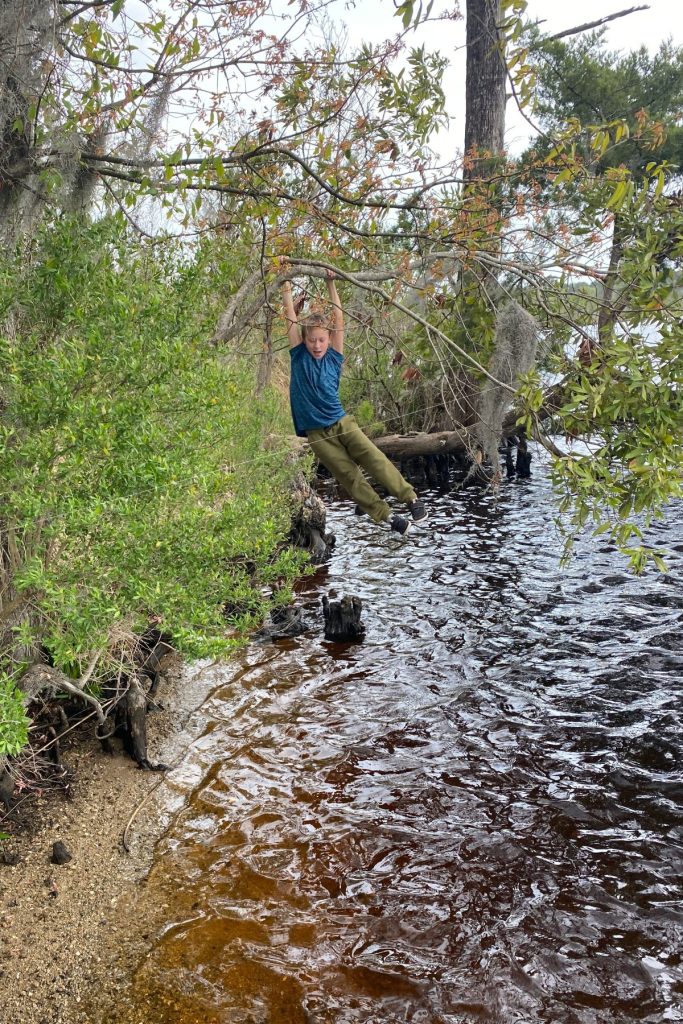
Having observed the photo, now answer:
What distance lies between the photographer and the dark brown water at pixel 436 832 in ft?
11.7

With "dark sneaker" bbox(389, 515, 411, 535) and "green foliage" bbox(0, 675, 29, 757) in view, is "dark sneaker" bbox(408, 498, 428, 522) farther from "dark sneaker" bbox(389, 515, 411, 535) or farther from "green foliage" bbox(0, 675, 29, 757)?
"green foliage" bbox(0, 675, 29, 757)

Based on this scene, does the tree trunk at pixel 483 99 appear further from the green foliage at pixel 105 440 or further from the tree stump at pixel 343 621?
the green foliage at pixel 105 440

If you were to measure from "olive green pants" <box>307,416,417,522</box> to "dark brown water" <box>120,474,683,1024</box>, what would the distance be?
1485 millimetres

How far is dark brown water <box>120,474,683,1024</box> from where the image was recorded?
11.7 ft

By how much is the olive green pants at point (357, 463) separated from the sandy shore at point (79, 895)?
8.26ft

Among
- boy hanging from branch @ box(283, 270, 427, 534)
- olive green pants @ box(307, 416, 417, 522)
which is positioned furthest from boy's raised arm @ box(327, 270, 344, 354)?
olive green pants @ box(307, 416, 417, 522)

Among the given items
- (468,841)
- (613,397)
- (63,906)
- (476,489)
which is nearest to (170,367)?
(613,397)

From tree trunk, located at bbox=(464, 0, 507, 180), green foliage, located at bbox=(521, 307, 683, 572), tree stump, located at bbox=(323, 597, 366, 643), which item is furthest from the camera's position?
tree trunk, located at bbox=(464, 0, 507, 180)

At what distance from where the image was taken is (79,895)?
408cm

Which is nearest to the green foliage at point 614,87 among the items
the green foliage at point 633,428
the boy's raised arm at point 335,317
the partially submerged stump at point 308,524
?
the partially submerged stump at point 308,524

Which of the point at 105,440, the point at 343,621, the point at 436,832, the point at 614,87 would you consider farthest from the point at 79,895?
the point at 614,87

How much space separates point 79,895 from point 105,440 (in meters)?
2.25

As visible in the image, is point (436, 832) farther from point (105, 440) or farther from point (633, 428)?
point (105, 440)

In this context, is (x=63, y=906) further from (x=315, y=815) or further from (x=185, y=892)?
(x=315, y=815)
